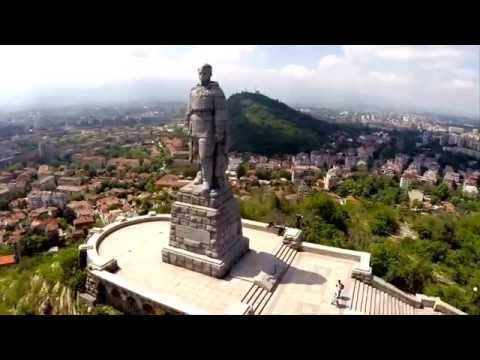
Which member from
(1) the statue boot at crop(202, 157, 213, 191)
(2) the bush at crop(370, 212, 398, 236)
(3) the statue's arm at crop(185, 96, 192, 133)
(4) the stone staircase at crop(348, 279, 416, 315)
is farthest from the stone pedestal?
(2) the bush at crop(370, 212, 398, 236)

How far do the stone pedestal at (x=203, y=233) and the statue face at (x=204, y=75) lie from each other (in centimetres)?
318

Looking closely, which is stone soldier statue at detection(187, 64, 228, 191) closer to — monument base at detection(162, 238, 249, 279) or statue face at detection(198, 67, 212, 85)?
statue face at detection(198, 67, 212, 85)

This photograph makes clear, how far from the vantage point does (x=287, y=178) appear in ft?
160

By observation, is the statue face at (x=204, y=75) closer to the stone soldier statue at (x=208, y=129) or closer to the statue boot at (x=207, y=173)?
the stone soldier statue at (x=208, y=129)

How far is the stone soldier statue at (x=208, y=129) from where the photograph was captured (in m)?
9.42

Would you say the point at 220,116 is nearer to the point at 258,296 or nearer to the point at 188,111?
the point at 188,111

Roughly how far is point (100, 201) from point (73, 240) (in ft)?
35.4

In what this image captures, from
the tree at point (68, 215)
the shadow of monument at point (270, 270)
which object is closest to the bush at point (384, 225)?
the shadow of monument at point (270, 270)

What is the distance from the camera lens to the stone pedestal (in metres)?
9.58

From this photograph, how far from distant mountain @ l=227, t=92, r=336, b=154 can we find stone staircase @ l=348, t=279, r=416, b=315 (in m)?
52.6

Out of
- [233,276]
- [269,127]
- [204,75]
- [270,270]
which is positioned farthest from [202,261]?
[269,127]
